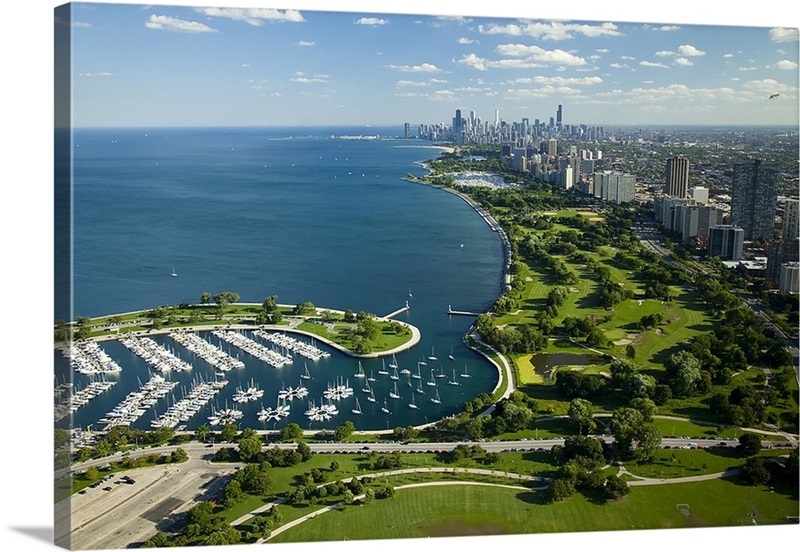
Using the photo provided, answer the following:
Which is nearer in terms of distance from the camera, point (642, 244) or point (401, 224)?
point (642, 244)

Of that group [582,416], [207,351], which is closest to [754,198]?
[582,416]

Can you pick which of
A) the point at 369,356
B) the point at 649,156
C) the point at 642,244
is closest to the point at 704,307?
the point at 642,244

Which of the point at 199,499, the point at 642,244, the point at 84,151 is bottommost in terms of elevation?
the point at 199,499

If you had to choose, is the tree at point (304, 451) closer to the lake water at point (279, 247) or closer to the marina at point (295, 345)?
the lake water at point (279, 247)

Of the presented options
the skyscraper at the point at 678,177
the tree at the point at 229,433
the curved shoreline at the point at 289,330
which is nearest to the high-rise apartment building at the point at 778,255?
the skyscraper at the point at 678,177

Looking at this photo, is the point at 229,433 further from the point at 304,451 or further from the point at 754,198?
the point at 754,198

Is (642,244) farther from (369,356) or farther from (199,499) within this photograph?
(199,499)

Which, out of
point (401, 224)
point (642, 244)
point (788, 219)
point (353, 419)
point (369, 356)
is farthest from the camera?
point (401, 224)
